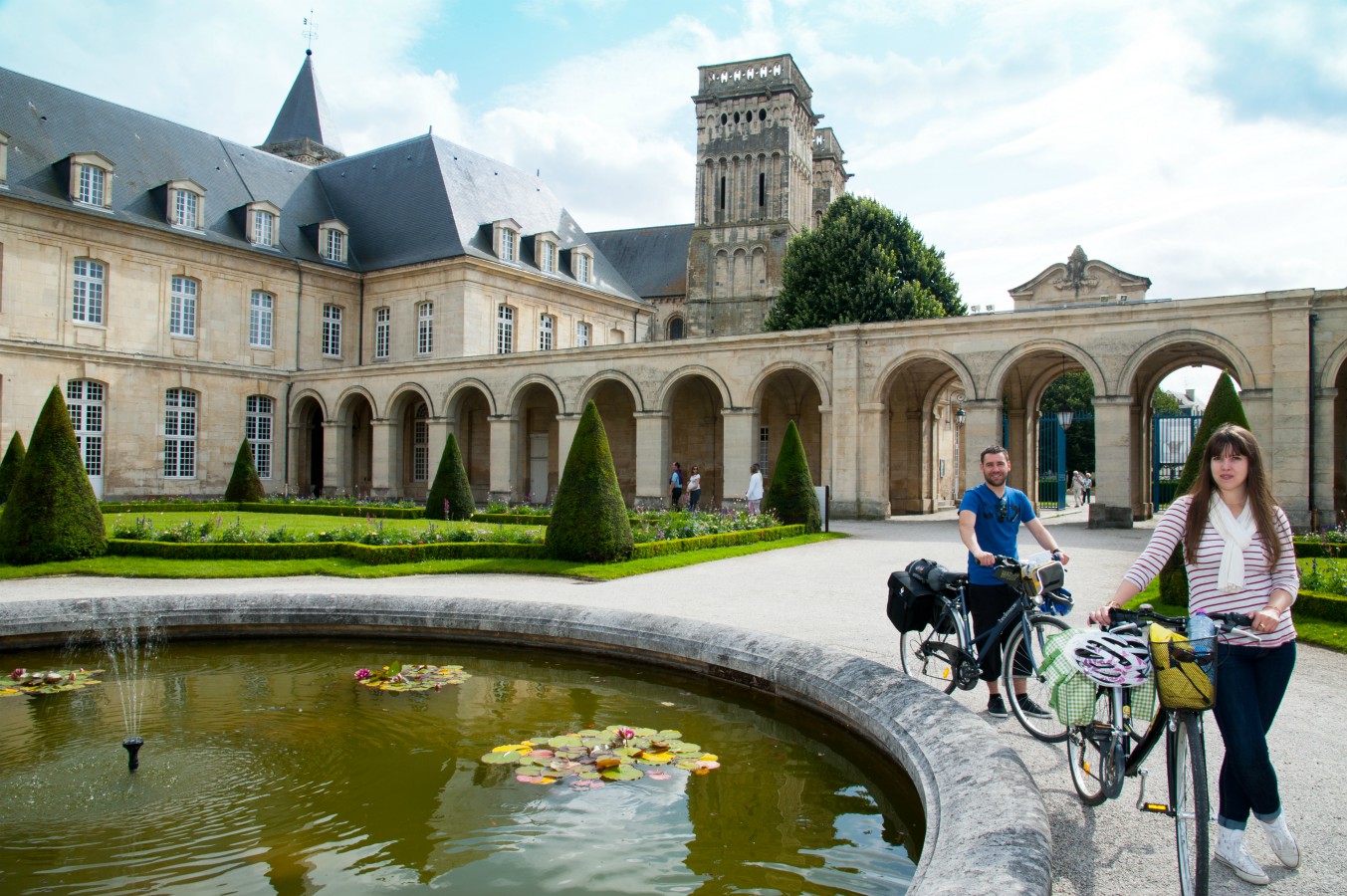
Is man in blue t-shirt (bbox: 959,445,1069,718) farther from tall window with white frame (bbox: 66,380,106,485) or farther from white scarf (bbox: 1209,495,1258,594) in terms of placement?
tall window with white frame (bbox: 66,380,106,485)

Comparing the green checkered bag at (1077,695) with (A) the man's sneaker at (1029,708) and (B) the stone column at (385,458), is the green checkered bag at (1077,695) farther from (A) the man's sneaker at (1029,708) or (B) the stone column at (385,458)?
(B) the stone column at (385,458)

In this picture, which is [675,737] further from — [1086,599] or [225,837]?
[1086,599]

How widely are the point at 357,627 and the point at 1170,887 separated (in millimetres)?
6493

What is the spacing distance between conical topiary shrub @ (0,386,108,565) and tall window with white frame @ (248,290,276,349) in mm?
19730

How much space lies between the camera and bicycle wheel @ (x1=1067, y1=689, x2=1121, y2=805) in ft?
11.4

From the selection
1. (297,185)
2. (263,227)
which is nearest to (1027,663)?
(263,227)

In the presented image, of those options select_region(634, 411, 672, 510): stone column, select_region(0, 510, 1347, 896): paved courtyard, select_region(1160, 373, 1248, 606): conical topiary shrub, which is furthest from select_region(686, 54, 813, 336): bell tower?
select_region(1160, 373, 1248, 606): conical topiary shrub

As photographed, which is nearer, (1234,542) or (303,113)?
(1234,542)

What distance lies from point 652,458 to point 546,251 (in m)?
13.9

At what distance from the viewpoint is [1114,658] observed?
3.22 metres

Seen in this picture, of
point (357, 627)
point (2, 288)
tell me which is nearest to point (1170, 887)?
point (357, 627)

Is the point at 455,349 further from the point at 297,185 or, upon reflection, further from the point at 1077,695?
the point at 1077,695

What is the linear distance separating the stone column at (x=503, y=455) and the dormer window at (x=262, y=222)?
36.1ft

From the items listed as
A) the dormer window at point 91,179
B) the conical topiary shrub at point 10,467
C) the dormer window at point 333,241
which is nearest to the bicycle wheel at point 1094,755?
the conical topiary shrub at point 10,467
